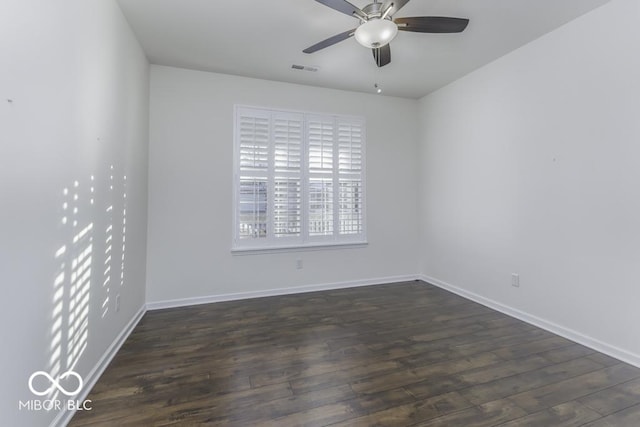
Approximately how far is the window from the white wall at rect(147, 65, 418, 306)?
0.14 metres

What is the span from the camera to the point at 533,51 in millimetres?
2904

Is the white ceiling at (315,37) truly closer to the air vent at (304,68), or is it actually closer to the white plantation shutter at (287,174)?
the air vent at (304,68)

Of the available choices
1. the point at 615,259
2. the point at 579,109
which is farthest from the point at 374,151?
the point at 615,259

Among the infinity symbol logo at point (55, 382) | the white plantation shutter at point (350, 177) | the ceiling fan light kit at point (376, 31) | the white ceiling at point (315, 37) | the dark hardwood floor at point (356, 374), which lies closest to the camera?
the infinity symbol logo at point (55, 382)

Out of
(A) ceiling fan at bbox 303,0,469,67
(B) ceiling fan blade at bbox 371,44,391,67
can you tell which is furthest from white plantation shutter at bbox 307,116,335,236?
(A) ceiling fan at bbox 303,0,469,67

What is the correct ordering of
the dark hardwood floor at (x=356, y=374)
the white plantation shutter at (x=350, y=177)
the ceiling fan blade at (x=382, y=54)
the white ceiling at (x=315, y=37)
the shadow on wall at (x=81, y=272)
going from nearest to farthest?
the shadow on wall at (x=81, y=272) < the dark hardwood floor at (x=356, y=374) < the white ceiling at (x=315, y=37) < the ceiling fan blade at (x=382, y=54) < the white plantation shutter at (x=350, y=177)

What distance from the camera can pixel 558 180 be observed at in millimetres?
2713

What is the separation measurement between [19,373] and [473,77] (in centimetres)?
463

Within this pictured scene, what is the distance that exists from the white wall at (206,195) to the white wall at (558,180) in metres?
1.61

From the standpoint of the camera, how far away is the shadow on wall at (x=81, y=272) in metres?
1.54

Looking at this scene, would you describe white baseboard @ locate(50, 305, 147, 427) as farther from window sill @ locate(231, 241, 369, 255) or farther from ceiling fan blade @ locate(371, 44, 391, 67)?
ceiling fan blade @ locate(371, 44, 391, 67)

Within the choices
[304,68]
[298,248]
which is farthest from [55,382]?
[304,68]

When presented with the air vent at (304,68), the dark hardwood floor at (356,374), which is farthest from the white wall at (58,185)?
the air vent at (304,68)

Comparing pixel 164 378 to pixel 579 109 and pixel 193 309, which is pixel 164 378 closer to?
pixel 193 309
